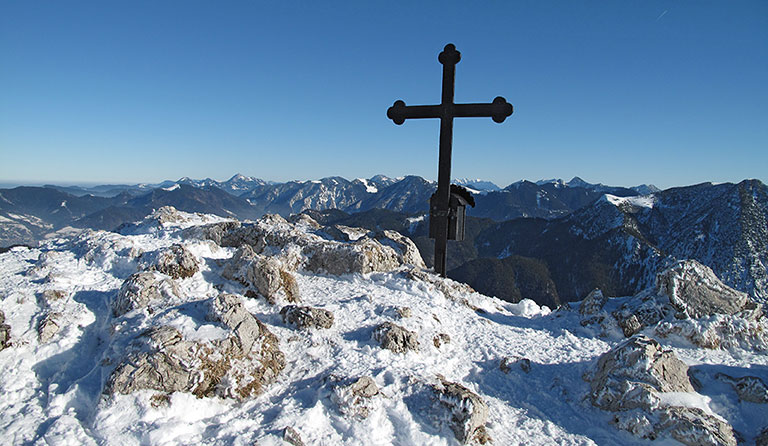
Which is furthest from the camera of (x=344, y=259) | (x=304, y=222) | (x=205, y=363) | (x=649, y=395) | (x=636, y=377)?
(x=304, y=222)

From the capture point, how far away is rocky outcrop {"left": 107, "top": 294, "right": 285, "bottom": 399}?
30.8 feet

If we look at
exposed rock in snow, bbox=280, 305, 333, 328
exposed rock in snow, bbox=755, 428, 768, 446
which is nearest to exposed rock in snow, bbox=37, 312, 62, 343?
exposed rock in snow, bbox=280, 305, 333, 328

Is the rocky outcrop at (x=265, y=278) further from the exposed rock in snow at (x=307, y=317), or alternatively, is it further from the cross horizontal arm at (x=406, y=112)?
the cross horizontal arm at (x=406, y=112)

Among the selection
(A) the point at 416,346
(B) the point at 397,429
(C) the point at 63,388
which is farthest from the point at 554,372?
(C) the point at 63,388

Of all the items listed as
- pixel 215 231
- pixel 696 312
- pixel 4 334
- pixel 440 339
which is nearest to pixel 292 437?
pixel 440 339

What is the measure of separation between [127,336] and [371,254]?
528 inches

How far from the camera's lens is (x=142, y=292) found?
14031mm

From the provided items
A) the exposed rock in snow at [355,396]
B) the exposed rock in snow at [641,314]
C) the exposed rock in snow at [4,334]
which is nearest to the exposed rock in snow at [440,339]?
the exposed rock in snow at [355,396]

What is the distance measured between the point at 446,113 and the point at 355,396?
9.42 metres

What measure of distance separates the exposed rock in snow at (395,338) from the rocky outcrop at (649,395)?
5.87 meters

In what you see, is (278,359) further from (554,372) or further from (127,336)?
(554,372)

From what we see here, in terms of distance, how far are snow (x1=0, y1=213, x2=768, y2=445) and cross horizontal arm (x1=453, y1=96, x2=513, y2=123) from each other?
27.5 feet

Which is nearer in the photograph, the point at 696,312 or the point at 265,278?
the point at 696,312

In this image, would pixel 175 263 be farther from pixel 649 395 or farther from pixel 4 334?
pixel 649 395
